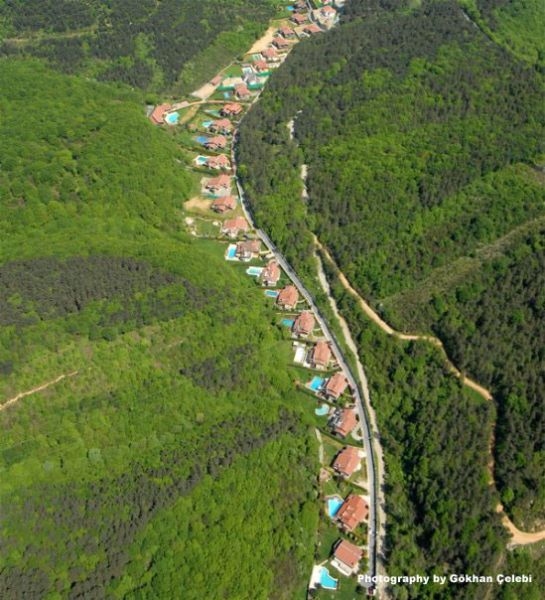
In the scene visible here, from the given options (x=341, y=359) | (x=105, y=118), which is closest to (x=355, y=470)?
(x=341, y=359)

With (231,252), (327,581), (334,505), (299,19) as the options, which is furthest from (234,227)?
(299,19)

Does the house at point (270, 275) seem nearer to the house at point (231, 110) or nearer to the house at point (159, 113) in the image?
the house at point (231, 110)

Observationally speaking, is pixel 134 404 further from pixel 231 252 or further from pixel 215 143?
pixel 215 143

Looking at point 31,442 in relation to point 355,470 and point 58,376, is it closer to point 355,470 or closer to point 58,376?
point 58,376

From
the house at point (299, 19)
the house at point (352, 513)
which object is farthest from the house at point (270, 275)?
the house at point (299, 19)

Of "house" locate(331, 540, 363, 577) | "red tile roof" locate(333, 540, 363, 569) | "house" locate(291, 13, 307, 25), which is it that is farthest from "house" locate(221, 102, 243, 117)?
"house" locate(331, 540, 363, 577)

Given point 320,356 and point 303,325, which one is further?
point 303,325

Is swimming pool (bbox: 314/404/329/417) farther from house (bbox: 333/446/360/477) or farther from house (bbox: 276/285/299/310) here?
house (bbox: 276/285/299/310)
